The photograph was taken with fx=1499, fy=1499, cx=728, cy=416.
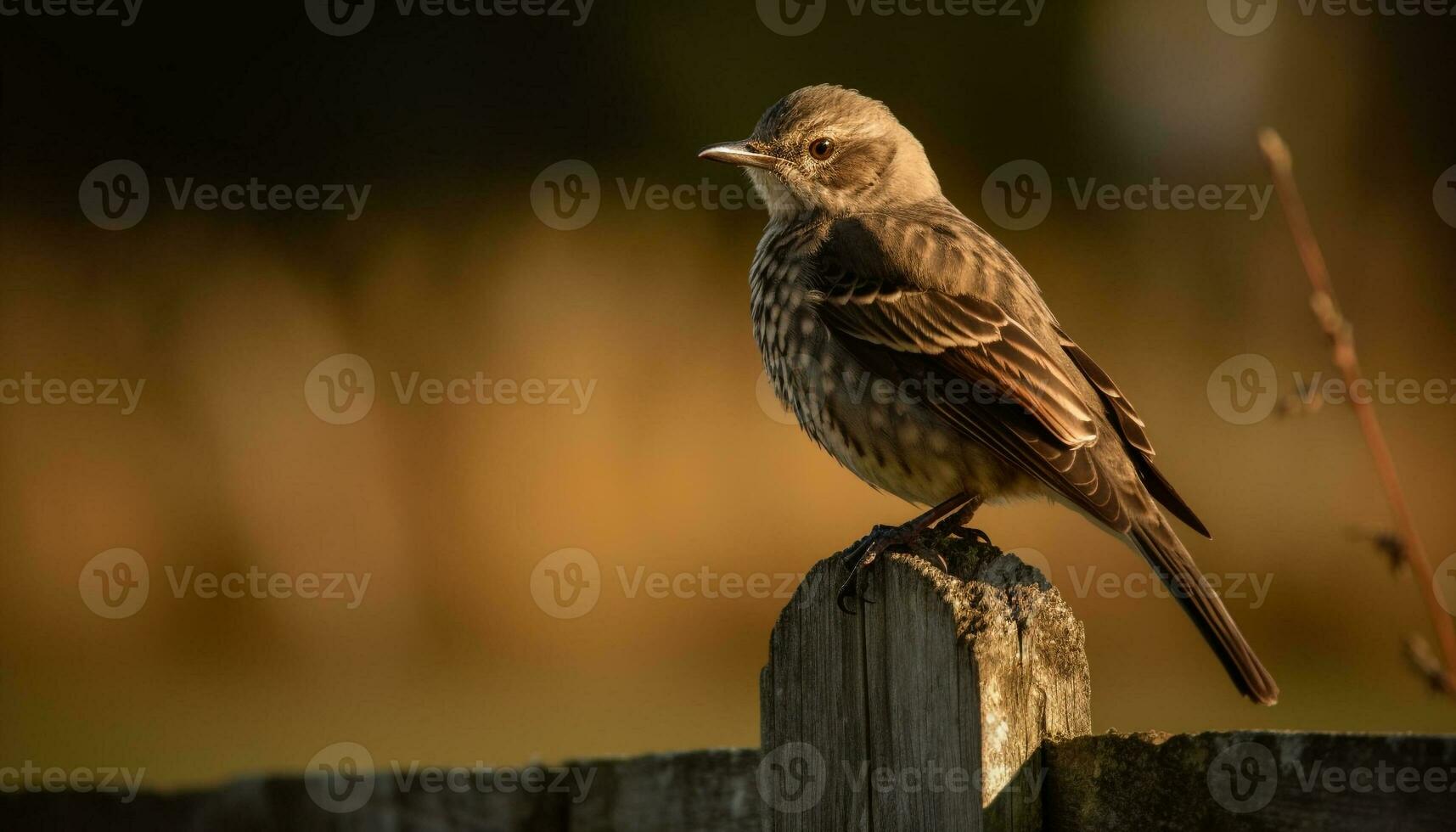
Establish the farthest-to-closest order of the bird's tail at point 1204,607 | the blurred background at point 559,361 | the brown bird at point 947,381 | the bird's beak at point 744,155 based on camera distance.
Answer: the blurred background at point 559,361, the bird's beak at point 744,155, the brown bird at point 947,381, the bird's tail at point 1204,607

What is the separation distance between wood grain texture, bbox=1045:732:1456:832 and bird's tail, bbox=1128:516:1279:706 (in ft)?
4.12

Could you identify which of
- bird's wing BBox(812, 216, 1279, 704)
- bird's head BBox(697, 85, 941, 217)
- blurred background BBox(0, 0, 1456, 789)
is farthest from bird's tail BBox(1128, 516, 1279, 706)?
blurred background BBox(0, 0, 1456, 789)

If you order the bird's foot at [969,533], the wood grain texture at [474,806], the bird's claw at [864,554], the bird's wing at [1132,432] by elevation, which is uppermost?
the bird's wing at [1132,432]

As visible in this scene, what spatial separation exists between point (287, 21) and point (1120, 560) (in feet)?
18.6

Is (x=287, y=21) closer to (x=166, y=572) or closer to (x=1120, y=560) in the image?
(x=166, y=572)

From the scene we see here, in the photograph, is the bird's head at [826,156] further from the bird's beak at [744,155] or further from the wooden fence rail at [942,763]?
the wooden fence rail at [942,763]

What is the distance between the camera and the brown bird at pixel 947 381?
3967 mm

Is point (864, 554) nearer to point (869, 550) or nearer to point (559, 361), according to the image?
point (869, 550)

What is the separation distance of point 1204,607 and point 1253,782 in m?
1.54

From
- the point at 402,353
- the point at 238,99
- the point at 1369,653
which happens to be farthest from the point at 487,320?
the point at 1369,653

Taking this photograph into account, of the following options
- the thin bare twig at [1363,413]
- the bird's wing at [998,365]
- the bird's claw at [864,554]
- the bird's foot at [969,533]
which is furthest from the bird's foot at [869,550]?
the thin bare twig at [1363,413]

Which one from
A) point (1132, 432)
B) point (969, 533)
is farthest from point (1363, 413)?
point (1132, 432)

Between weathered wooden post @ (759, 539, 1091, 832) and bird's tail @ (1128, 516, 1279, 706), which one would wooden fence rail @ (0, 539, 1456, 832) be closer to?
weathered wooden post @ (759, 539, 1091, 832)

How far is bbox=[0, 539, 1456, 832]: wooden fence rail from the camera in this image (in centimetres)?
199
